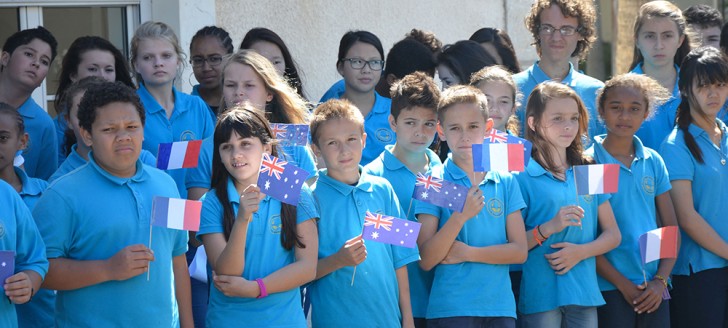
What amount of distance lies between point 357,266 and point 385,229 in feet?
0.92

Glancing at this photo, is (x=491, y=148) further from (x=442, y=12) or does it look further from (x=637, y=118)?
(x=442, y=12)

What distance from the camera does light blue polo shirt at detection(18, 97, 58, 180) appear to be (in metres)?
5.13

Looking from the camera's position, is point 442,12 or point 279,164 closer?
point 279,164

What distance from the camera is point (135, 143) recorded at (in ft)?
13.6

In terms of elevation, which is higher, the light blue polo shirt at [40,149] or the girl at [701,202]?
the light blue polo shirt at [40,149]

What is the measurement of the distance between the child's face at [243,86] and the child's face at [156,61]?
474mm

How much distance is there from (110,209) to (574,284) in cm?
212

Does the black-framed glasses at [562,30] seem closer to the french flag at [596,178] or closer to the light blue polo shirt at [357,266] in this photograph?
the french flag at [596,178]

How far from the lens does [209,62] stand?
586 centimetres

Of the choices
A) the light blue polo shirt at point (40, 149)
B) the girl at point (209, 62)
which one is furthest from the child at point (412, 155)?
the light blue polo shirt at point (40, 149)

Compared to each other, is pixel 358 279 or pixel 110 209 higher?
pixel 110 209

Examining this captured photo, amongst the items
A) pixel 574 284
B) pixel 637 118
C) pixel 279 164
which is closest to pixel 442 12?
pixel 637 118

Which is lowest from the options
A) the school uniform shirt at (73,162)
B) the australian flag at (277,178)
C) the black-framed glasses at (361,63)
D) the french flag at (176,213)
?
the french flag at (176,213)

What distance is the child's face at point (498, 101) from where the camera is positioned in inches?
207
